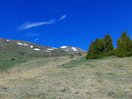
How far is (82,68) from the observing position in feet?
156

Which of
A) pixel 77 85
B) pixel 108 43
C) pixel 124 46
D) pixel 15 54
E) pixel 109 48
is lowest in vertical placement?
pixel 77 85

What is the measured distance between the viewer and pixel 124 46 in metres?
61.6

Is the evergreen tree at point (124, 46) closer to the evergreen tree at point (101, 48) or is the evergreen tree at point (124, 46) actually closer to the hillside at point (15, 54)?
the evergreen tree at point (101, 48)

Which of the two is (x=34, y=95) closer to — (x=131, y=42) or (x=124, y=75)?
(x=124, y=75)

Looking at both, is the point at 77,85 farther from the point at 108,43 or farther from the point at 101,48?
the point at 108,43

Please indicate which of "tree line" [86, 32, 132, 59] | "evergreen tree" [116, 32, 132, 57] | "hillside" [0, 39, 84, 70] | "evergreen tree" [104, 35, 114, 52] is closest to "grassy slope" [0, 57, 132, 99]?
"evergreen tree" [116, 32, 132, 57]

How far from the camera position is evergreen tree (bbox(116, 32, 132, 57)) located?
59312mm

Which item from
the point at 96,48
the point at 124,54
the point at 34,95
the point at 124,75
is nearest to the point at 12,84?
the point at 34,95

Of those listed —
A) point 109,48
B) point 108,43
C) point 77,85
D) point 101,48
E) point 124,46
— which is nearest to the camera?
point 77,85

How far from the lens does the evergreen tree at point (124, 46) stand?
59.3 meters

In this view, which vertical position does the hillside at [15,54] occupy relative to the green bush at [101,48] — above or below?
above

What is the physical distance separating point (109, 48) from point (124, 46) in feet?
17.9

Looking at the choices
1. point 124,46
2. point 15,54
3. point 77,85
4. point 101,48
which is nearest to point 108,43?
point 101,48

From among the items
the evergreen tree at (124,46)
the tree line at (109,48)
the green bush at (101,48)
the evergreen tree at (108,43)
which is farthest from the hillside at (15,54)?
the evergreen tree at (124,46)
